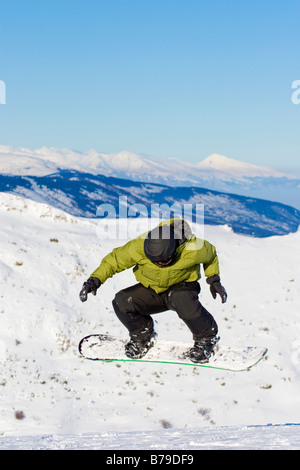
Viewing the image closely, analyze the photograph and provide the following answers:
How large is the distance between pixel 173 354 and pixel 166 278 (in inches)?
96.5

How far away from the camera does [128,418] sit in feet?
37.4

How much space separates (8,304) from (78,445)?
12060 millimetres

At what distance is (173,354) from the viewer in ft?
27.6

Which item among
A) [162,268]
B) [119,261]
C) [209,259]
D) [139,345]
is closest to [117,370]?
[139,345]

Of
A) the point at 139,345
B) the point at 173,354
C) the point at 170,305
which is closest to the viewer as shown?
the point at 170,305

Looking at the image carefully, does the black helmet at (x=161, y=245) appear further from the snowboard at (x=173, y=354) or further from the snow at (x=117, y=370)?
the snowboard at (x=173, y=354)

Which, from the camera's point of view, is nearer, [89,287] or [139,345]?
[89,287]

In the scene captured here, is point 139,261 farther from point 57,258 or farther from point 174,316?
point 57,258

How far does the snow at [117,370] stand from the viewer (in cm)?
726

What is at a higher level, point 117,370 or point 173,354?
point 173,354

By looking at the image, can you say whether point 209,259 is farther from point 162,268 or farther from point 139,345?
point 139,345

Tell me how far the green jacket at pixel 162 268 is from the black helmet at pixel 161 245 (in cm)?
38

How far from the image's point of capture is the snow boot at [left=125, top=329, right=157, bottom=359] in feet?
26.6
